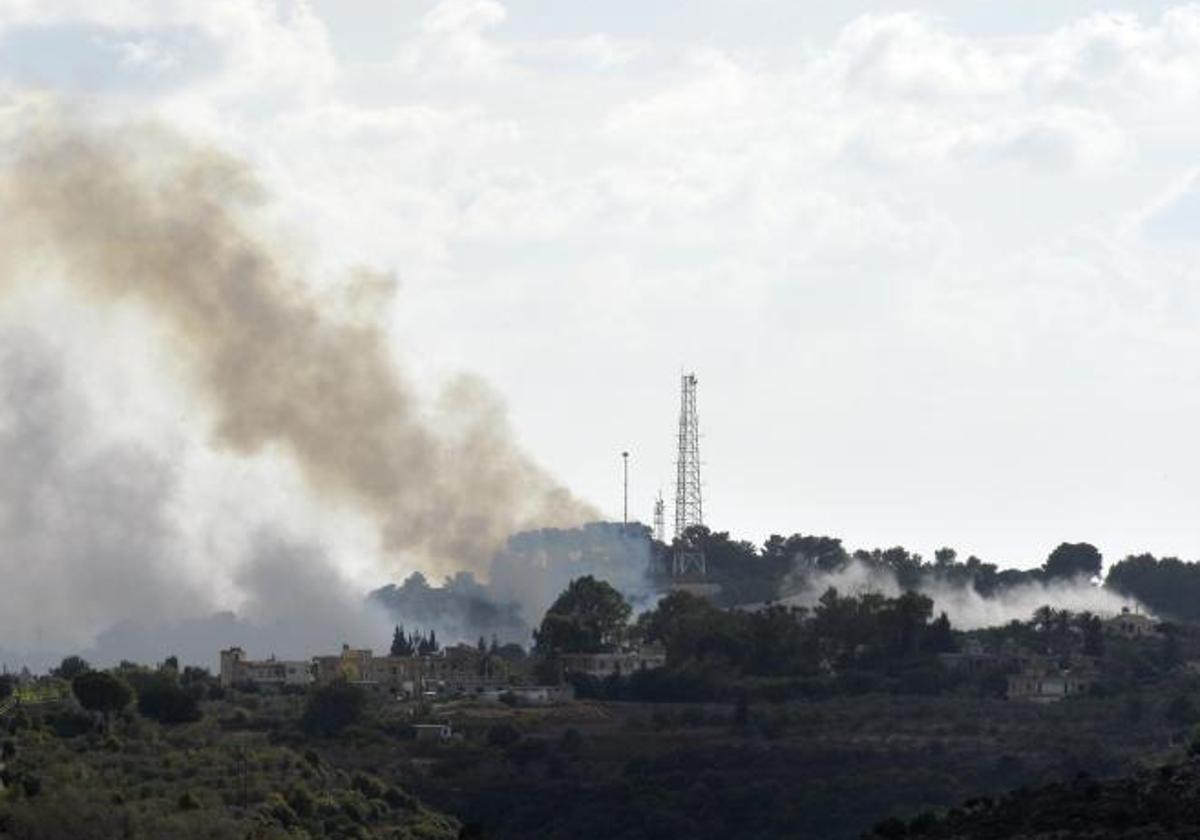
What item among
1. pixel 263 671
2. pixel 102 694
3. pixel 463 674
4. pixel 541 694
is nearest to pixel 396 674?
pixel 463 674

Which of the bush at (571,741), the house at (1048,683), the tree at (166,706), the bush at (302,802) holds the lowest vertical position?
the bush at (302,802)

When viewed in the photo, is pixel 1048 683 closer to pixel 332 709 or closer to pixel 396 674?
pixel 396 674

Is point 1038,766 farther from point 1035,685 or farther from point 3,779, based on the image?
point 3,779

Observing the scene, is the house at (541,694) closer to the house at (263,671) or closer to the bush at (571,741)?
the bush at (571,741)

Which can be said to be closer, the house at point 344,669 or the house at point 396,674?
the house at point 396,674

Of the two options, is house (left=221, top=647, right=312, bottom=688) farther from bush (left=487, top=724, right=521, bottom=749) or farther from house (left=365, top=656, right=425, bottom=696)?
bush (left=487, top=724, right=521, bottom=749)

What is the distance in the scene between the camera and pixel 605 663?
196m

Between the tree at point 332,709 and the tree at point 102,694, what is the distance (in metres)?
10.9

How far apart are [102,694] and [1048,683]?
55.4m

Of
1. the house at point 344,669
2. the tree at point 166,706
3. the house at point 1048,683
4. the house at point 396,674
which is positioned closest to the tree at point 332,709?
the tree at point 166,706

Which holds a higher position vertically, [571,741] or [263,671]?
[263,671]

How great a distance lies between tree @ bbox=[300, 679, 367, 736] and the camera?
16650cm

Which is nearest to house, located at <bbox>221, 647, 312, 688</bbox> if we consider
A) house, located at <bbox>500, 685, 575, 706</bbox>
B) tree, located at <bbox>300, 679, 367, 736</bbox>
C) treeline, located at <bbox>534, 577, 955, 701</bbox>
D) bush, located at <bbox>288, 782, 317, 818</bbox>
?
treeline, located at <bbox>534, 577, 955, 701</bbox>

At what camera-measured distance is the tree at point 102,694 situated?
156m
